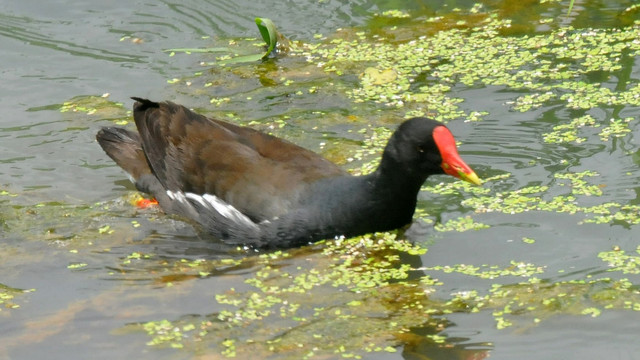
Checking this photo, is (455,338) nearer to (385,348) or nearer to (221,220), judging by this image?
(385,348)

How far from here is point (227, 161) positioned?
545 cm

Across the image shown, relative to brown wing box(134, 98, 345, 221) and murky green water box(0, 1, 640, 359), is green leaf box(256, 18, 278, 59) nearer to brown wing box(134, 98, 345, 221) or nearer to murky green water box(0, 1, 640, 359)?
murky green water box(0, 1, 640, 359)

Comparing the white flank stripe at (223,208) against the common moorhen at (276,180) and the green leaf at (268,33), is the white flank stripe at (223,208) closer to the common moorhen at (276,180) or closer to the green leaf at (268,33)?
the common moorhen at (276,180)

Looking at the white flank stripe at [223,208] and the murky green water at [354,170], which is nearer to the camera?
the murky green water at [354,170]

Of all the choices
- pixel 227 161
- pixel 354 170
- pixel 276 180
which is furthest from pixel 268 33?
pixel 276 180

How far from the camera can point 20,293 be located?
186 inches

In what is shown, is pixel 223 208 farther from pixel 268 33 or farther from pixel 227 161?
pixel 268 33

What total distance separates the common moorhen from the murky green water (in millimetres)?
107

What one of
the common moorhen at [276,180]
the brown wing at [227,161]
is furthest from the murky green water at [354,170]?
the brown wing at [227,161]

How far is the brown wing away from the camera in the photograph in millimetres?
5332

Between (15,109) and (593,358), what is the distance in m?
4.20

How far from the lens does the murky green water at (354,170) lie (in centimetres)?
429

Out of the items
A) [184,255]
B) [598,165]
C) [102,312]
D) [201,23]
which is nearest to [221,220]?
[184,255]

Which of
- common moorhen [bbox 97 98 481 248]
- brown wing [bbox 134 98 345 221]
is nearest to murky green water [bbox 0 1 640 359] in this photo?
common moorhen [bbox 97 98 481 248]
